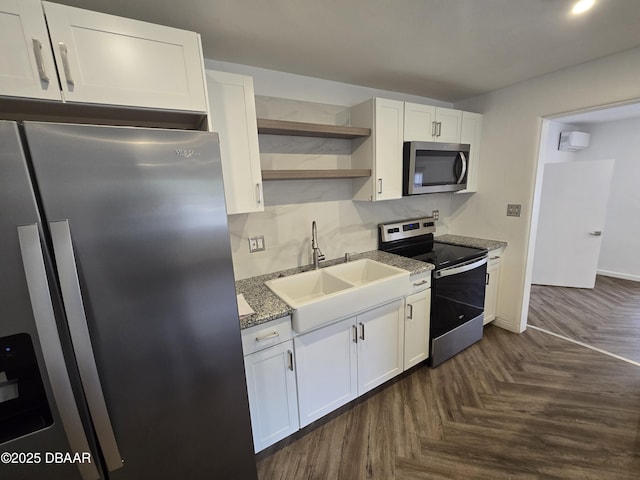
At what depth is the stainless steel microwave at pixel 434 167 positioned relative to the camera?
2236mm

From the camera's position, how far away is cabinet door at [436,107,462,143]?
240cm

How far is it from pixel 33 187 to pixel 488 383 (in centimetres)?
289

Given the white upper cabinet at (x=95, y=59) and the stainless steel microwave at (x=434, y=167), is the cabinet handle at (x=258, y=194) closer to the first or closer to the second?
the white upper cabinet at (x=95, y=59)

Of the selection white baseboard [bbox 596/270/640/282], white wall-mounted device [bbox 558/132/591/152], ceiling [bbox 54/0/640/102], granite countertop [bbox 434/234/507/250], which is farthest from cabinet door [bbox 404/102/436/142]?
white baseboard [bbox 596/270/640/282]

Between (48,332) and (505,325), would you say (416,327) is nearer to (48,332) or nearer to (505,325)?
(505,325)

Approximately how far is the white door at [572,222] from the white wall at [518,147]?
1756mm

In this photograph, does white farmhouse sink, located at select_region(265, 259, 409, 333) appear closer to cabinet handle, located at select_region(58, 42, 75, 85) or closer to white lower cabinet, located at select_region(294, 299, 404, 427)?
white lower cabinet, located at select_region(294, 299, 404, 427)

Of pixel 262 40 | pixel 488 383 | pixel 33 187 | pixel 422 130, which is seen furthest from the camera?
pixel 422 130

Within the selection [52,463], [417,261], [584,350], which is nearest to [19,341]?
[52,463]

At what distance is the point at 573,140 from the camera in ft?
12.3

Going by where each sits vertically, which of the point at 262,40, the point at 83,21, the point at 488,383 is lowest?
the point at 488,383

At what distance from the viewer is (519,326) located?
275 cm

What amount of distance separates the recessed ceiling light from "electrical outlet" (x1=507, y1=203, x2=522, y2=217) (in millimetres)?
1587

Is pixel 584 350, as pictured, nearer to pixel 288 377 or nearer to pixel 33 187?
pixel 288 377
